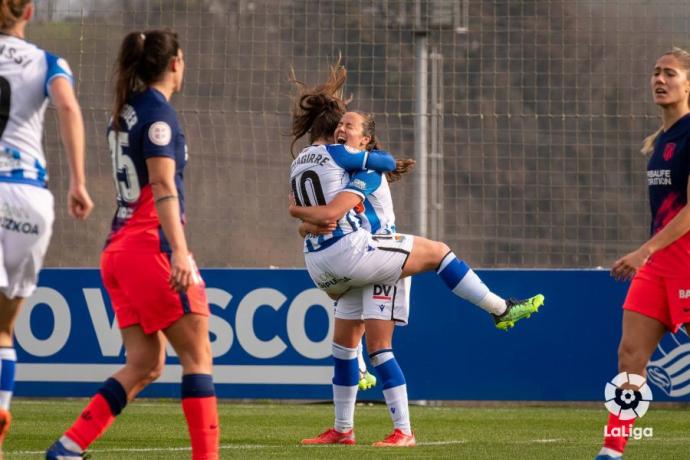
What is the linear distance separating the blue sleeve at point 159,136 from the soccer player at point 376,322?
235cm

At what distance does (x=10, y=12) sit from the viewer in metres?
5.29

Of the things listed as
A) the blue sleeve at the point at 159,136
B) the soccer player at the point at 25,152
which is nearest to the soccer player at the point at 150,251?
the blue sleeve at the point at 159,136

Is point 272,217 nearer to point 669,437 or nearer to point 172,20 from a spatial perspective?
point 172,20

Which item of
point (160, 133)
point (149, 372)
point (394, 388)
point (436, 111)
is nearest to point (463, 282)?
point (394, 388)

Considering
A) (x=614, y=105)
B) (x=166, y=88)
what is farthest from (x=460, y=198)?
(x=166, y=88)

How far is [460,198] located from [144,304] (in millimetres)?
7732

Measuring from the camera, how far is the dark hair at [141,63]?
548 centimetres

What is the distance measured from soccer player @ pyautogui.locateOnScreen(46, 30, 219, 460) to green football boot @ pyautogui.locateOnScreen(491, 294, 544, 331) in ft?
8.63

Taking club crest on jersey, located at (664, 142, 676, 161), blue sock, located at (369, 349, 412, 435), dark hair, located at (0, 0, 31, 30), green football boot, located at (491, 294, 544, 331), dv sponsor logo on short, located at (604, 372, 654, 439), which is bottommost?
blue sock, located at (369, 349, 412, 435)

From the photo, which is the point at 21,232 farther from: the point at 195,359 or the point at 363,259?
the point at 363,259

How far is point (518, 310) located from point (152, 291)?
2926 millimetres

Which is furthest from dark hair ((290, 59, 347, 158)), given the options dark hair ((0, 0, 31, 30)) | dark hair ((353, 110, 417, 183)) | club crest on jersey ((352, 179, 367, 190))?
dark hair ((0, 0, 31, 30))

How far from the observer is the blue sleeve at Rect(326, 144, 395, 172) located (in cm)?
759

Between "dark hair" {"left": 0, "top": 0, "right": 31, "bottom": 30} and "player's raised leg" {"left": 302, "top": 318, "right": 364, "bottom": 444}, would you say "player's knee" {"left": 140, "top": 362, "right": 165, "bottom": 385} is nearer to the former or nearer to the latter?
"dark hair" {"left": 0, "top": 0, "right": 31, "bottom": 30}
